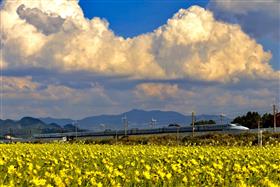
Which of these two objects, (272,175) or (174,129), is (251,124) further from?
(272,175)

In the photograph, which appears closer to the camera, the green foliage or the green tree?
the green foliage

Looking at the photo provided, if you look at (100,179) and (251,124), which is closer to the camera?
(100,179)

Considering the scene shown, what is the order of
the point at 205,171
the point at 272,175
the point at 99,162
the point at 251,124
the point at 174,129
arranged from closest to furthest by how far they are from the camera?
the point at 205,171
the point at 272,175
the point at 99,162
the point at 174,129
the point at 251,124

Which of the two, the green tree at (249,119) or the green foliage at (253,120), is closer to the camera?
the green foliage at (253,120)

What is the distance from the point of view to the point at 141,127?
66.5 metres

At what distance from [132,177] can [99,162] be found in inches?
170

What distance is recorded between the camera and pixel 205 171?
898 centimetres

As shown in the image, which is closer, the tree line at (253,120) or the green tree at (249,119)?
the tree line at (253,120)

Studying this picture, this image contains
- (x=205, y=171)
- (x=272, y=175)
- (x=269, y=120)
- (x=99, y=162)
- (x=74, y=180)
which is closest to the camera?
(x=74, y=180)

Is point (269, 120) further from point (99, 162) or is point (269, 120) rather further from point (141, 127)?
point (99, 162)

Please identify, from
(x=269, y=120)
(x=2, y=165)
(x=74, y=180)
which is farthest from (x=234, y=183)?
(x=269, y=120)

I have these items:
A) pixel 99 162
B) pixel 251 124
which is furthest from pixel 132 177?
pixel 251 124

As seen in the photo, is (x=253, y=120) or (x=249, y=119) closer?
(x=253, y=120)

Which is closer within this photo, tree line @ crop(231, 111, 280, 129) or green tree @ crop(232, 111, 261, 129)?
tree line @ crop(231, 111, 280, 129)
